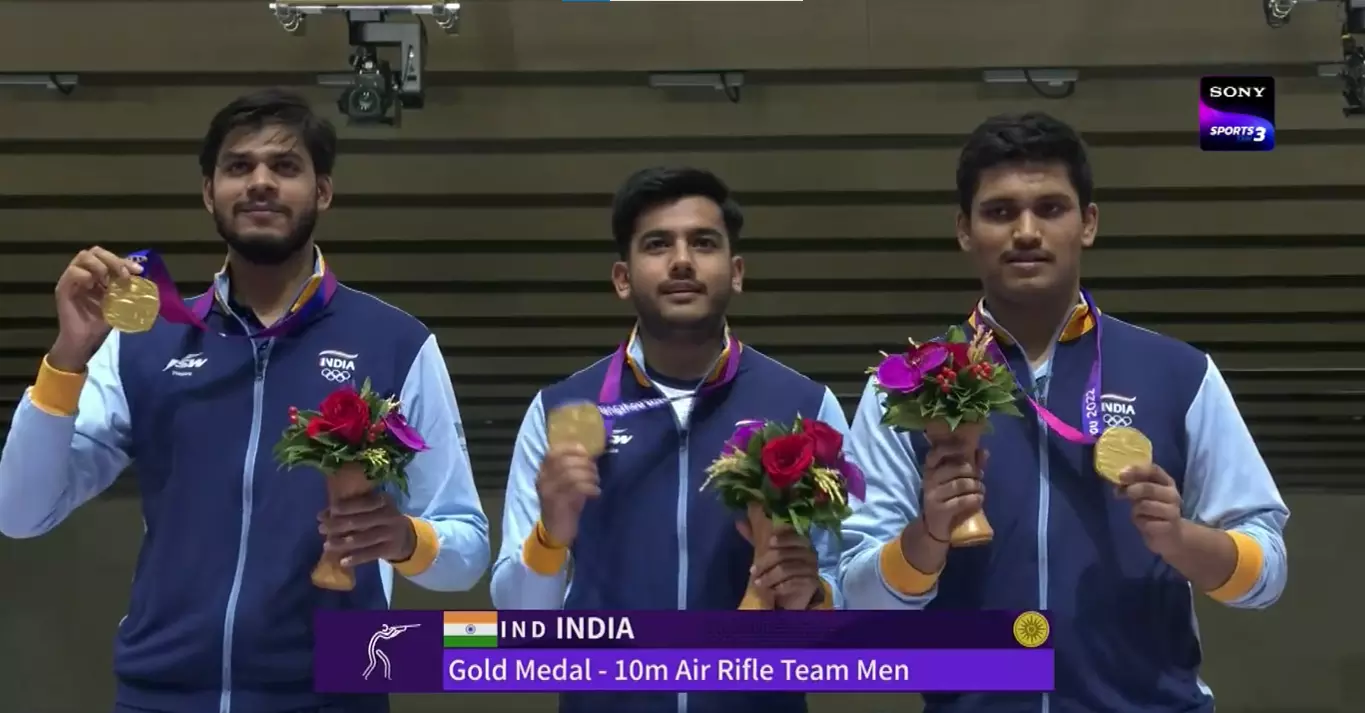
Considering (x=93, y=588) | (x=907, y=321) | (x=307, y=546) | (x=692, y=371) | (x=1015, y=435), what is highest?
(x=907, y=321)

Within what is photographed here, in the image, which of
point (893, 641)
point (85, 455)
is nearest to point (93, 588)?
point (85, 455)

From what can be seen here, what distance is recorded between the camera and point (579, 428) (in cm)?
247

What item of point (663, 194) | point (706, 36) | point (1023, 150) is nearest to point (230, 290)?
point (663, 194)

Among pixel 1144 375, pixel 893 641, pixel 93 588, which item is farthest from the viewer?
pixel 93 588

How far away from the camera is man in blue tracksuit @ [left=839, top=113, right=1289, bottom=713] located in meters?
2.38

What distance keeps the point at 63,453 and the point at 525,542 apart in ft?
3.18

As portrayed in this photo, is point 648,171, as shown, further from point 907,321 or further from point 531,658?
point 907,321

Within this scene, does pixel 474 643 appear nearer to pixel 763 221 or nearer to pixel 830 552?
pixel 830 552

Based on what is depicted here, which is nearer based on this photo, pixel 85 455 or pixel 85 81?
pixel 85 455

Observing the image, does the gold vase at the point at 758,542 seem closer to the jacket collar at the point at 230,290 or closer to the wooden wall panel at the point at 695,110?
the jacket collar at the point at 230,290

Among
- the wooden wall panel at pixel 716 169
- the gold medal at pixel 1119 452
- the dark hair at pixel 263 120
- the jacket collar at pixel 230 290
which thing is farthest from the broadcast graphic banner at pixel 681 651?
the wooden wall panel at pixel 716 169

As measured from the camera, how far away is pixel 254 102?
2.78 metres

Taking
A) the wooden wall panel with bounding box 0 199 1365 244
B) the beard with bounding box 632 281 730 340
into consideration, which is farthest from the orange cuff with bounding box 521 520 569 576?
the wooden wall panel with bounding box 0 199 1365 244

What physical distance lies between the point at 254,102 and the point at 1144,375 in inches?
80.8
